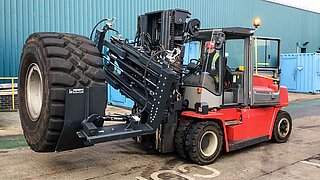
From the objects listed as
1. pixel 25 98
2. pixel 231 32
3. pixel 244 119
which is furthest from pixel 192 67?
pixel 25 98

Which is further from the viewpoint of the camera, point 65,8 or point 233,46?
point 65,8

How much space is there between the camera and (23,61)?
500 centimetres

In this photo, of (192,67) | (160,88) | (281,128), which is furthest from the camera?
(281,128)

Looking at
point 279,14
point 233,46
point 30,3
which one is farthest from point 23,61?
point 279,14

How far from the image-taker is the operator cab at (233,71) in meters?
6.26

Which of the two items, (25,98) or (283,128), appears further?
(283,128)

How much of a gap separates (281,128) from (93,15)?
9851mm

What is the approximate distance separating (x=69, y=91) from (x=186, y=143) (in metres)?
2.47

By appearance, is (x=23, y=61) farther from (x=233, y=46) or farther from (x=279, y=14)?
(x=279, y=14)

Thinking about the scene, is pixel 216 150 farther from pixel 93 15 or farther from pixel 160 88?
pixel 93 15

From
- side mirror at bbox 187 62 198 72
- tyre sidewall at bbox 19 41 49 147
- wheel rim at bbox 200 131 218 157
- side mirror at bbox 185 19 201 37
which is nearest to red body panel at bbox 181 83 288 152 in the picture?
wheel rim at bbox 200 131 218 157

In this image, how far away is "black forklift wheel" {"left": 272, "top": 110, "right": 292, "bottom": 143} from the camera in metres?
7.77

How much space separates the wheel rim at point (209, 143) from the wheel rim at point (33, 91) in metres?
2.83

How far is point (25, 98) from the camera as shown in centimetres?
520
